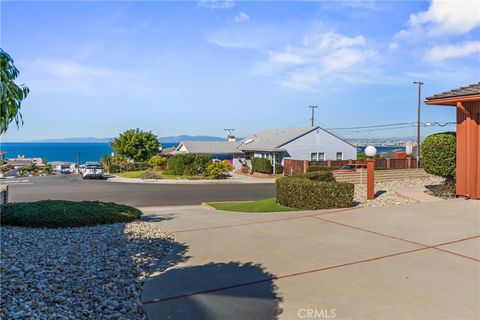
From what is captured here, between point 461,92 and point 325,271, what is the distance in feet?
30.7

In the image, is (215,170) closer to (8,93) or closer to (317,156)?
(317,156)

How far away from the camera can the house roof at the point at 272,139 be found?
38875 millimetres

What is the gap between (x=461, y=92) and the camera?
12.3m

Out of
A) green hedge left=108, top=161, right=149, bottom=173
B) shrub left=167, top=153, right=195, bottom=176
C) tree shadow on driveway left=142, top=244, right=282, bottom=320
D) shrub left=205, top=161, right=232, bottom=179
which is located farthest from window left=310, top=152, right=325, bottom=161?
tree shadow on driveway left=142, top=244, right=282, bottom=320

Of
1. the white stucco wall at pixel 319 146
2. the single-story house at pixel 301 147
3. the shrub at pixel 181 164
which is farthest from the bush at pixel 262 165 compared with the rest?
the shrub at pixel 181 164

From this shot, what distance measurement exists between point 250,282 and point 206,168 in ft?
98.3

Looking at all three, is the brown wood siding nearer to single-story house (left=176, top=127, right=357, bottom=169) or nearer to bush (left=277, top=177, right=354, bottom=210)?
bush (left=277, top=177, right=354, bottom=210)

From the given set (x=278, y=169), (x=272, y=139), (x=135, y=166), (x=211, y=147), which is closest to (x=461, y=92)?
(x=278, y=169)

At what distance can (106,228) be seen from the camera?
935 centimetres

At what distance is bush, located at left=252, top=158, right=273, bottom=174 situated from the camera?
37.2 m

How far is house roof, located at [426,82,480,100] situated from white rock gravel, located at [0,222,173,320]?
32.2 ft

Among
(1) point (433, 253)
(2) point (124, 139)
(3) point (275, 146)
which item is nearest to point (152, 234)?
(1) point (433, 253)

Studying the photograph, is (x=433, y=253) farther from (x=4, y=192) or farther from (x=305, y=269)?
(x=4, y=192)

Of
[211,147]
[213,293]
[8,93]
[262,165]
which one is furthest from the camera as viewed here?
[211,147]
